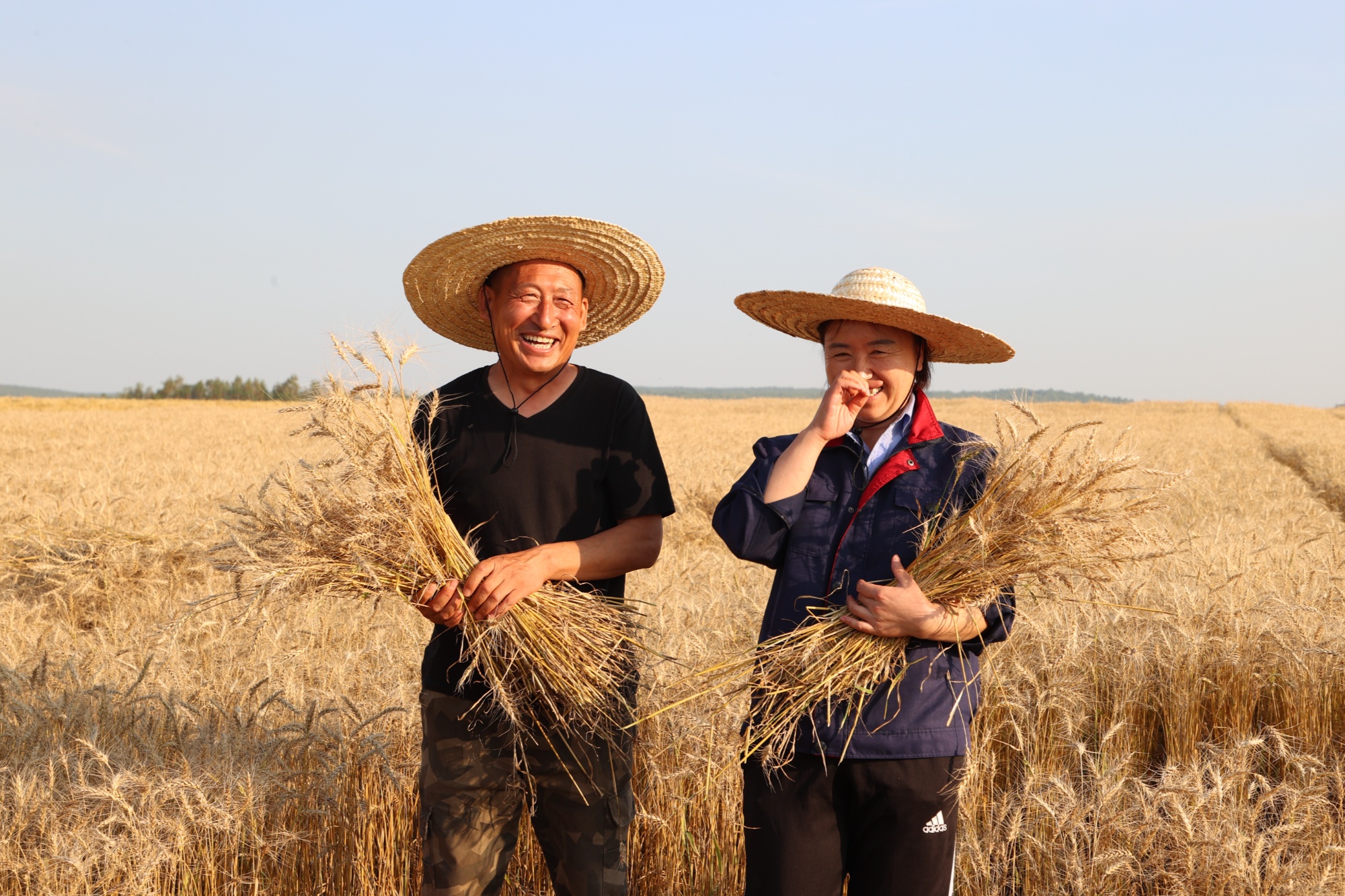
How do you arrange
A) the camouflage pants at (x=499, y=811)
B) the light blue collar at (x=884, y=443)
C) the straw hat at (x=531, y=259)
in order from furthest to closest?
1. the straw hat at (x=531, y=259)
2. the camouflage pants at (x=499, y=811)
3. the light blue collar at (x=884, y=443)

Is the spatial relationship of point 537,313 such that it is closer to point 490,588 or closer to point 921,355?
point 490,588

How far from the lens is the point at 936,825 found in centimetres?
175

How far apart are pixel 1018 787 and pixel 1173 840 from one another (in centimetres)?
60

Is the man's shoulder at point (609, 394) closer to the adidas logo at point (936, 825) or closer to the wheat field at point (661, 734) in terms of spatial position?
the wheat field at point (661, 734)

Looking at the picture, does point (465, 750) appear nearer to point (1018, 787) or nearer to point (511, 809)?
point (511, 809)

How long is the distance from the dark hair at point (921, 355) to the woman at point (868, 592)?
0.01 meters

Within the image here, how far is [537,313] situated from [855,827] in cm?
139

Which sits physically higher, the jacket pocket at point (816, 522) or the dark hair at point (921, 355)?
the dark hair at point (921, 355)

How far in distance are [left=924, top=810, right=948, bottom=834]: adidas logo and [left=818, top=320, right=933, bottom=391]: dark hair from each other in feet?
3.07

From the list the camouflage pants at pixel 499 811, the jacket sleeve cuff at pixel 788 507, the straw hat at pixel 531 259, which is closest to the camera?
the jacket sleeve cuff at pixel 788 507

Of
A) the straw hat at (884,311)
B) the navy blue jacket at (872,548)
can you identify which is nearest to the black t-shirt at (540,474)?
the navy blue jacket at (872,548)

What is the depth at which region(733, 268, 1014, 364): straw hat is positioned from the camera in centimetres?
188

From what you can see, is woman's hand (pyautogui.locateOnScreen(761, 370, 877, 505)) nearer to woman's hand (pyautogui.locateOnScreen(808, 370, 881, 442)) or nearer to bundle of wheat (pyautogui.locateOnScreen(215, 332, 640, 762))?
woman's hand (pyautogui.locateOnScreen(808, 370, 881, 442))

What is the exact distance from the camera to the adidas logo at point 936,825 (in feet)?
5.71
